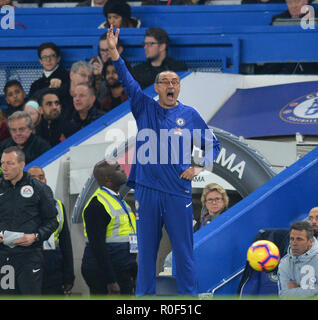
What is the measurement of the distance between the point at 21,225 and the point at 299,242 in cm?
243

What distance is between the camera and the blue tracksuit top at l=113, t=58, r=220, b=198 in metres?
6.20

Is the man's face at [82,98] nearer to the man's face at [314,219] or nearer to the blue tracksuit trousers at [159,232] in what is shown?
the man's face at [314,219]

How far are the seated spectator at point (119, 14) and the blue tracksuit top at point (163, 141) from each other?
5.18 metres

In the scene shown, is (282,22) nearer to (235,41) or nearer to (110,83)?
(235,41)

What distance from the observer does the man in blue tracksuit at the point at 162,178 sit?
6.18 metres

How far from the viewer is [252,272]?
734 cm

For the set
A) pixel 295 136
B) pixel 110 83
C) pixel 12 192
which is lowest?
pixel 12 192

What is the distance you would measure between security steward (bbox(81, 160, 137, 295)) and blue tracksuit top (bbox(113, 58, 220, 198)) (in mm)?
1557

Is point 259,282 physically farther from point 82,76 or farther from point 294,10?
point 294,10

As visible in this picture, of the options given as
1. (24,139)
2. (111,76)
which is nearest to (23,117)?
(24,139)

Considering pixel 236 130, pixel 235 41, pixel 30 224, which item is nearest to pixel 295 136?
pixel 236 130

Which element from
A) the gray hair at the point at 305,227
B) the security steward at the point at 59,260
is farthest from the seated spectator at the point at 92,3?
the gray hair at the point at 305,227

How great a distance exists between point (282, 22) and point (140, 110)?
5278 mm

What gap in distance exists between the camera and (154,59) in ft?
34.3
